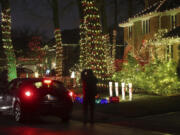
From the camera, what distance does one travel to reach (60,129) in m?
12.8

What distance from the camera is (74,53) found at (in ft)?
195

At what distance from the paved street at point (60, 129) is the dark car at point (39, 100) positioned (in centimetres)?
40

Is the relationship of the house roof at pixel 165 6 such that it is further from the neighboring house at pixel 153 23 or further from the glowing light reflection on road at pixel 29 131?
the glowing light reflection on road at pixel 29 131

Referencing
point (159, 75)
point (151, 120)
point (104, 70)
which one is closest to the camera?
point (151, 120)

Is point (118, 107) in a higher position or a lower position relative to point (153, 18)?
Answer: lower

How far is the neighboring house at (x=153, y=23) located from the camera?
32750 millimetres

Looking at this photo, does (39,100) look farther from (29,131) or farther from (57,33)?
(57,33)

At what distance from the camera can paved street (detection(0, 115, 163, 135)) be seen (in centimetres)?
1192

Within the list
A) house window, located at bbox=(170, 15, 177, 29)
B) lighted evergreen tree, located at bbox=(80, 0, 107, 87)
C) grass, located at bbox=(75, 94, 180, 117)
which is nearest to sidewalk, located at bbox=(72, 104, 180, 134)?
grass, located at bbox=(75, 94, 180, 117)

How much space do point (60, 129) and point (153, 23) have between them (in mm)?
24745

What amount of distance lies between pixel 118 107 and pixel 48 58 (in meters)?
50.8

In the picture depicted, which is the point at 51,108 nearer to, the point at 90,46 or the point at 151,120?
the point at 151,120

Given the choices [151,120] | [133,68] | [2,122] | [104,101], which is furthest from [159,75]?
[2,122]

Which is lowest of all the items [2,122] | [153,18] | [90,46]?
[2,122]
